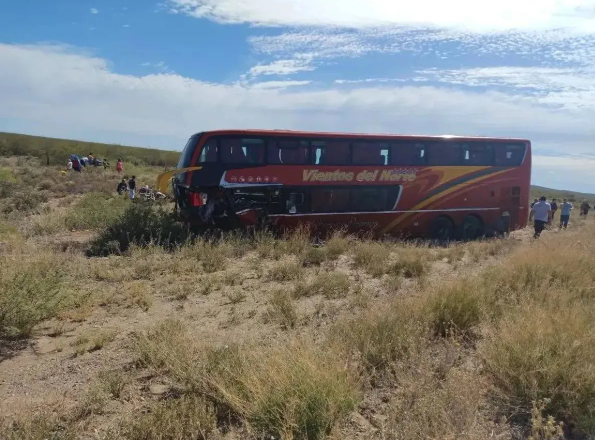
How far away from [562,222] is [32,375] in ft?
76.0

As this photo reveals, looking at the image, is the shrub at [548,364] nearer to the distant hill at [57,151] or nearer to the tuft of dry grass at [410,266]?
the tuft of dry grass at [410,266]

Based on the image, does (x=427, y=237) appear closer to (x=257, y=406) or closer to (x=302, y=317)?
(x=302, y=317)

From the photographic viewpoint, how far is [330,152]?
15562mm

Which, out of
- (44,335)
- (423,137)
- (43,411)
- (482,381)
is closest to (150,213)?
(44,335)

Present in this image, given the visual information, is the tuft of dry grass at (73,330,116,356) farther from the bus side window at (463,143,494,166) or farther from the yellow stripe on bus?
the bus side window at (463,143,494,166)

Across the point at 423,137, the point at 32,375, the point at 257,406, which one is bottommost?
the point at 32,375

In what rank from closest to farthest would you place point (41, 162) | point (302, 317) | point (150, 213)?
1. point (302, 317)
2. point (150, 213)
3. point (41, 162)

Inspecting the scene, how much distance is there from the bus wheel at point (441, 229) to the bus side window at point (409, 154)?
215 centimetres

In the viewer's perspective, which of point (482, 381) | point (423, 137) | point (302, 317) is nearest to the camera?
point (482, 381)

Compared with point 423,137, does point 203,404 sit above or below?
below

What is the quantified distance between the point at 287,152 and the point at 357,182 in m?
2.48

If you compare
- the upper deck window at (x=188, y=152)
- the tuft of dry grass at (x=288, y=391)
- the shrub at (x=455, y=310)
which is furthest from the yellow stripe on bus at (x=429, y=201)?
the tuft of dry grass at (x=288, y=391)

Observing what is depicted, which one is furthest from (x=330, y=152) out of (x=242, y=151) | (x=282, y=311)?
(x=282, y=311)

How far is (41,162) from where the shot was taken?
4247 centimetres
